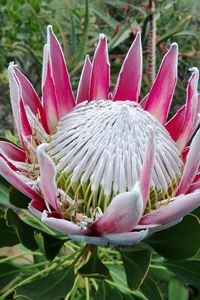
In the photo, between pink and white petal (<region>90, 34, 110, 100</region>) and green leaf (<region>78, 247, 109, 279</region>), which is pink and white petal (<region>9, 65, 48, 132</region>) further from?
green leaf (<region>78, 247, 109, 279</region>)

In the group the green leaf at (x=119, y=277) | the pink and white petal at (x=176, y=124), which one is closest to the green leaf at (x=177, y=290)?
the green leaf at (x=119, y=277)

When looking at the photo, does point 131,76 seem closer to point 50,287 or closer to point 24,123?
point 24,123

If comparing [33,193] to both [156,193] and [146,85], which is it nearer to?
[156,193]

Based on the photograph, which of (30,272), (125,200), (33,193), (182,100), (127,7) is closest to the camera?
(125,200)

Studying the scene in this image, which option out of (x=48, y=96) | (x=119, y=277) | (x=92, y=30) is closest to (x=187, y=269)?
(x=119, y=277)

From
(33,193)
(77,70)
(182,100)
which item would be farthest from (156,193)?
(182,100)

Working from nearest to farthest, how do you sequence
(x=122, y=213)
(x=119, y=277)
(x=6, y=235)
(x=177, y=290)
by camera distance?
(x=122, y=213) → (x=6, y=235) → (x=119, y=277) → (x=177, y=290)
